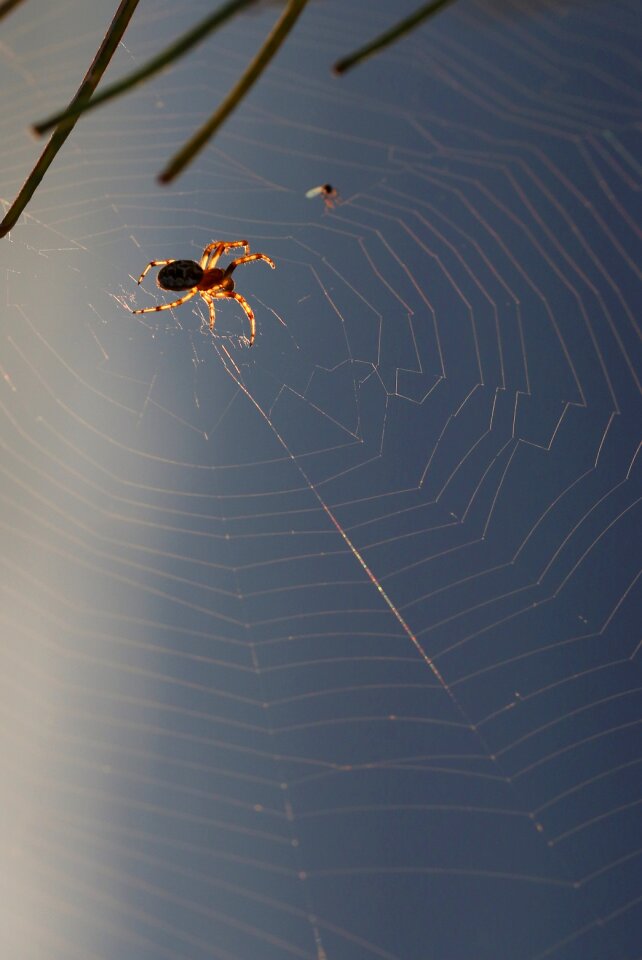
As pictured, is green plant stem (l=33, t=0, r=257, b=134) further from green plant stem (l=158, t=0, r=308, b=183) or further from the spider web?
the spider web

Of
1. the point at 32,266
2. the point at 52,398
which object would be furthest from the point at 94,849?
the point at 32,266

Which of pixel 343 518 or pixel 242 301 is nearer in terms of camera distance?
pixel 242 301

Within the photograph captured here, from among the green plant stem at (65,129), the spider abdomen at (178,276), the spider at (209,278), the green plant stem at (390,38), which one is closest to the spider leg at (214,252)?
the spider at (209,278)

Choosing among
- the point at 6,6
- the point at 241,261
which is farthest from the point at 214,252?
the point at 6,6

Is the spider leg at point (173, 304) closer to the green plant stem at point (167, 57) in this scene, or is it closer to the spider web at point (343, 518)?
the spider web at point (343, 518)

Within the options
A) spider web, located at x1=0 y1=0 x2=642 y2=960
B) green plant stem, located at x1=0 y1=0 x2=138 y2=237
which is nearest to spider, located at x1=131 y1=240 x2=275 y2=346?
spider web, located at x1=0 y1=0 x2=642 y2=960

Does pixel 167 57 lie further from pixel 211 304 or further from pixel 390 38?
pixel 211 304
